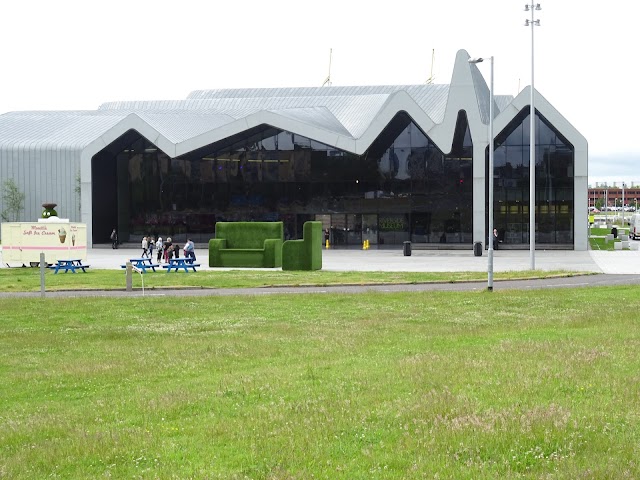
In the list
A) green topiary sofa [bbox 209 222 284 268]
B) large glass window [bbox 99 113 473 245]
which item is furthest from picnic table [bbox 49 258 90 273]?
large glass window [bbox 99 113 473 245]

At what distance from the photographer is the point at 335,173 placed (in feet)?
203

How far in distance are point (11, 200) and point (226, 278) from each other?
144ft

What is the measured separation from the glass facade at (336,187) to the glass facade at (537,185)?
2.7 inches

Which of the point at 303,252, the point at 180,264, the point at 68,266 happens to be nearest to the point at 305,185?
the point at 303,252

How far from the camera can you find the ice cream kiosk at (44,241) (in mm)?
39094

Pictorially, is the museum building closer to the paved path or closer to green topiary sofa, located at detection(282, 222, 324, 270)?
the paved path

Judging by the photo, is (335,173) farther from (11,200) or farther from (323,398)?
(323,398)

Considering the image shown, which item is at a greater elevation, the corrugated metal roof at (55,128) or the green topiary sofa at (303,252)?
the corrugated metal roof at (55,128)

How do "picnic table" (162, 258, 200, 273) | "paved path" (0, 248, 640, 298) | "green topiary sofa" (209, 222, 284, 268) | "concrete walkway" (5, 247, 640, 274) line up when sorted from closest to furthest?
"paved path" (0, 248, 640, 298)
"picnic table" (162, 258, 200, 273)
"concrete walkway" (5, 247, 640, 274)
"green topiary sofa" (209, 222, 284, 268)

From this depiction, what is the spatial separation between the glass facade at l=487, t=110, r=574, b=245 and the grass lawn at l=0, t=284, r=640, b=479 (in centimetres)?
4241

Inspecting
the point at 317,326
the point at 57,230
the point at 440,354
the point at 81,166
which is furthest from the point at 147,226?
the point at 440,354

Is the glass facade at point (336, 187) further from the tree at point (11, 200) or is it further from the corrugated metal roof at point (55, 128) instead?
the tree at point (11, 200)

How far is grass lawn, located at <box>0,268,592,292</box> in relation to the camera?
28.4 meters

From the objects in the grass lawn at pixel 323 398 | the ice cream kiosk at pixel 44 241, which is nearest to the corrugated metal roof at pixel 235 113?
the ice cream kiosk at pixel 44 241
